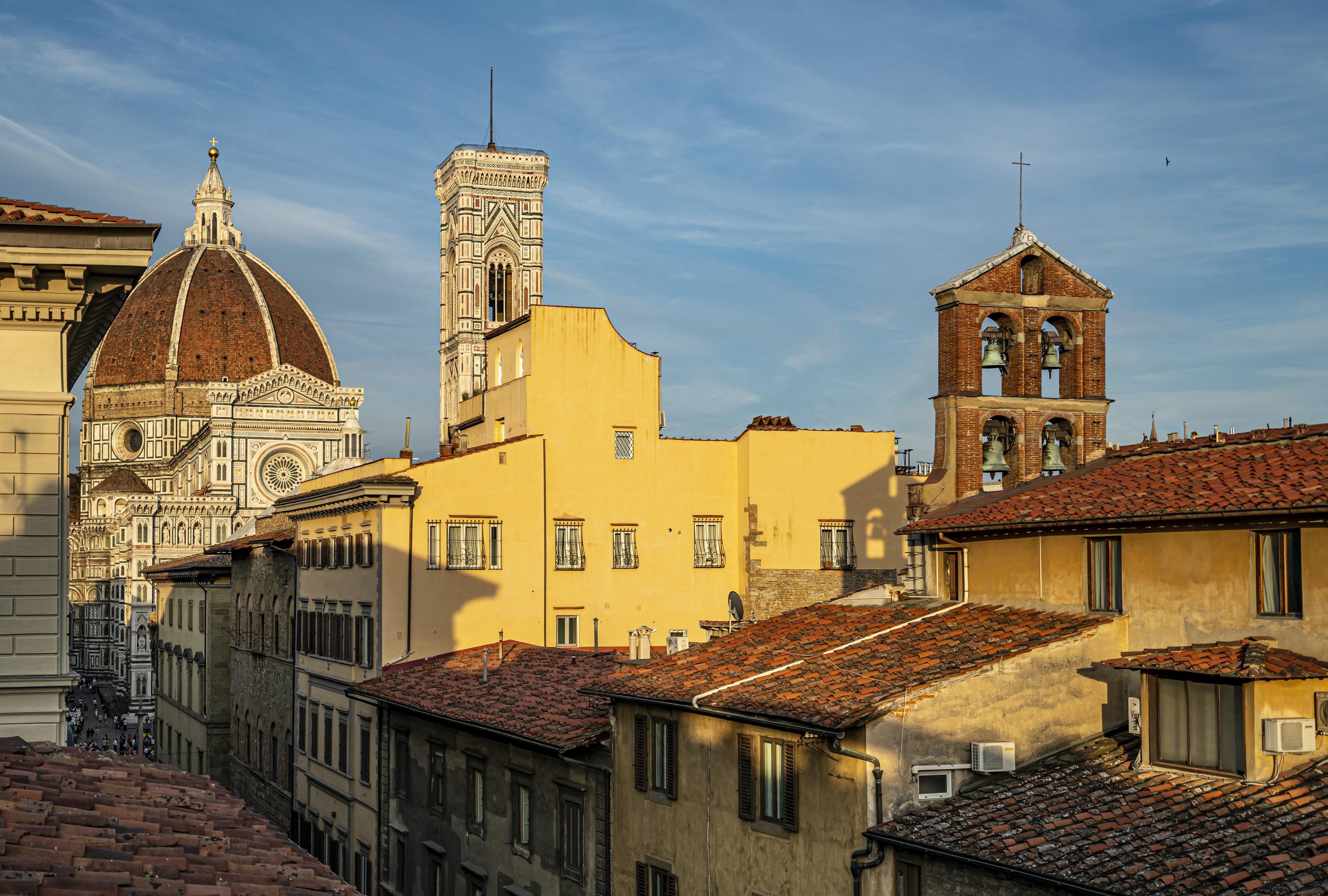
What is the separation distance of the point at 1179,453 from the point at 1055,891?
8.46 meters

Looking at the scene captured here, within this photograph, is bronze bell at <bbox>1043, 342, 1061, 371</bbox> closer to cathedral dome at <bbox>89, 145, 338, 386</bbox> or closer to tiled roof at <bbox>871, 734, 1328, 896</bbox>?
tiled roof at <bbox>871, 734, 1328, 896</bbox>

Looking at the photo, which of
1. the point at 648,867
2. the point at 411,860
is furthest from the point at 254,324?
the point at 648,867

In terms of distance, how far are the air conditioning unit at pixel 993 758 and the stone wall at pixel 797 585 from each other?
925 inches

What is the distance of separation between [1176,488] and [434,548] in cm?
2283

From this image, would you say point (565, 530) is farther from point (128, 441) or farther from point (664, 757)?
point (128, 441)

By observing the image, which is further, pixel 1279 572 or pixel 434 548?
pixel 434 548

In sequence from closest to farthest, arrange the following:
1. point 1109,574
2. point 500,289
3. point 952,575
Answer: point 1109,574, point 952,575, point 500,289

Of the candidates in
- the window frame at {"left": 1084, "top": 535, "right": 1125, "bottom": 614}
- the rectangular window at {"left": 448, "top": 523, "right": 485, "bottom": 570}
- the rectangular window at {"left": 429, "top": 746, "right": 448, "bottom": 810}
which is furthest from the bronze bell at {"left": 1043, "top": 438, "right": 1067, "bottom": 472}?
the rectangular window at {"left": 448, "top": 523, "right": 485, "bottom": 570}

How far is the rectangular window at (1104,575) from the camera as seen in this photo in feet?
64.3

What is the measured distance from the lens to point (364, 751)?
38.9 m

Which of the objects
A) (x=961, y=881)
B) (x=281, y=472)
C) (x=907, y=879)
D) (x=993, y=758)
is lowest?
(x=907, y=879)

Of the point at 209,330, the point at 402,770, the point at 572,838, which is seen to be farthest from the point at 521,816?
the point at 209,330

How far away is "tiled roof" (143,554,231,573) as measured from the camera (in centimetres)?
Result: 6381

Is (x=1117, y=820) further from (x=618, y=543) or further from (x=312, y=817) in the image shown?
(x=312, y=817)
